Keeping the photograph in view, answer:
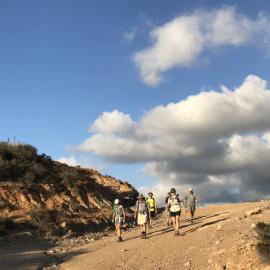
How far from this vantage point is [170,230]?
23094 mm

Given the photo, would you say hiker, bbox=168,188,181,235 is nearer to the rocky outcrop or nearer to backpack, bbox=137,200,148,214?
backpack, bbox=137,200,148,214

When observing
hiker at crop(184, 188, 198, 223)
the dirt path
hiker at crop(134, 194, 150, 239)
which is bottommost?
the dirt path

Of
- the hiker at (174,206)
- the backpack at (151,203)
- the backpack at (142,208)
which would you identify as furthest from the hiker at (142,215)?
the backpack at (151,203)

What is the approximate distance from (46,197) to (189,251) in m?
23.1

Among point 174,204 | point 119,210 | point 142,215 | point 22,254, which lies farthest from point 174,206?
point 22,254

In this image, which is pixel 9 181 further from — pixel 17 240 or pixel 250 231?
pixel 250 231

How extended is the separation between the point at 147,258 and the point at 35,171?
2551 centimetres

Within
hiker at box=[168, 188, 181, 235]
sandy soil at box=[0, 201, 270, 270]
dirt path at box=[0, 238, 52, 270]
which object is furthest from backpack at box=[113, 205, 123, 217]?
dirt path at box=[0, 238, 52, 270]

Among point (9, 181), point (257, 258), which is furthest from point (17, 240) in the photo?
point (257, 258)

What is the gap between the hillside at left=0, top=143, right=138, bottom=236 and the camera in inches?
1313

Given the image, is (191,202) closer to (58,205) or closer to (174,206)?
(174,206)

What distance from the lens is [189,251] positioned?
688 inches

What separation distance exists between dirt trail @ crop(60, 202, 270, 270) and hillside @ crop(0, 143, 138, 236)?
11.6 m

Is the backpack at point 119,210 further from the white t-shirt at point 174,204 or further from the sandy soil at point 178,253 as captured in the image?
the white t-shirt at point 174,204
